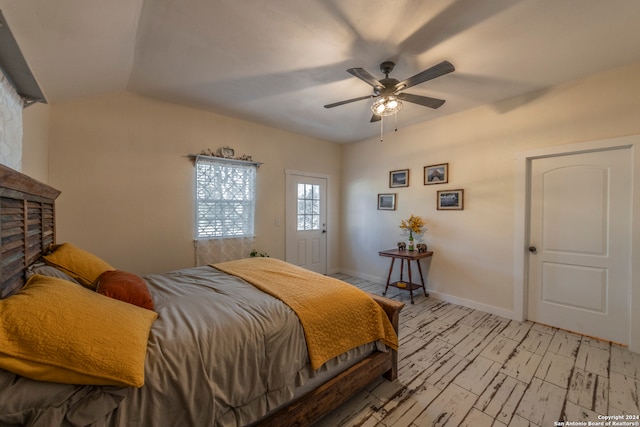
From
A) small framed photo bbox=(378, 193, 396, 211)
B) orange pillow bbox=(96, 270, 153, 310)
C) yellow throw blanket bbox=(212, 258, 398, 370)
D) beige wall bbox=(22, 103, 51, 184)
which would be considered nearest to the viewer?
orange pillow bbox=(96, 270, 153, 310)

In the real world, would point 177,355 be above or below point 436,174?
below

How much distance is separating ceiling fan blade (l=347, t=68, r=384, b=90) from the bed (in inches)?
62.0

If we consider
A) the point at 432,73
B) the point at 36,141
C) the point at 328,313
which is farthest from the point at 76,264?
the point at 432,73

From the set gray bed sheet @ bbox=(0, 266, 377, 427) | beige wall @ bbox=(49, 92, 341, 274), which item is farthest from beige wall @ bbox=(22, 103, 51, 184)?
gray bed sheet @ bbox=(0, 266, 377, 427)

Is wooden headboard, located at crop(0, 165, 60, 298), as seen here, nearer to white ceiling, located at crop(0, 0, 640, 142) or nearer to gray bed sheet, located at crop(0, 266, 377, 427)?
gray bed sheet, located at crop(0, 266, 377, 427)

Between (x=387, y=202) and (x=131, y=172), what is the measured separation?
3.55 m

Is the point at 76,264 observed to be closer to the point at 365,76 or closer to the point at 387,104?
the point at 365,76

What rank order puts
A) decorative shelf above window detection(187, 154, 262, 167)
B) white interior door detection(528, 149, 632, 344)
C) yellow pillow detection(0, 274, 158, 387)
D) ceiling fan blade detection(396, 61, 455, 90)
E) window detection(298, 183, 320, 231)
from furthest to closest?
window detection(298, 183, 320, 231)
decorative shelf above window detection(187, 154, 262, 167)
white interior door detection(528, 149, 632, 344)
ceiling fan blade detection(396, 61, 455, 90)
yellow pillow detection(0, 274, 158, 387)

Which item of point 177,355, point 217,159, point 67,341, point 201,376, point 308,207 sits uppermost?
point 217,159

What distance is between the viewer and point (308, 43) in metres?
1.95

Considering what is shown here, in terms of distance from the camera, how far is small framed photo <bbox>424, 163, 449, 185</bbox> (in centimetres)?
347

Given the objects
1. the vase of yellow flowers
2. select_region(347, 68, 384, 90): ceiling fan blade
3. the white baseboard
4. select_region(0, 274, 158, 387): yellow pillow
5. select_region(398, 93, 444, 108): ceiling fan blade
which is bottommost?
the white baseboard

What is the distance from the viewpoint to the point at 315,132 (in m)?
4.24

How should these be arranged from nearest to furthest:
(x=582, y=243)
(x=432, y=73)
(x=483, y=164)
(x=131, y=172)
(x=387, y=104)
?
1. (x=432, y=73)
2. (x=387, y=104)
3. (x=582, y=243)
4. (x=131, y=172)
5. (x=483, y=164)
